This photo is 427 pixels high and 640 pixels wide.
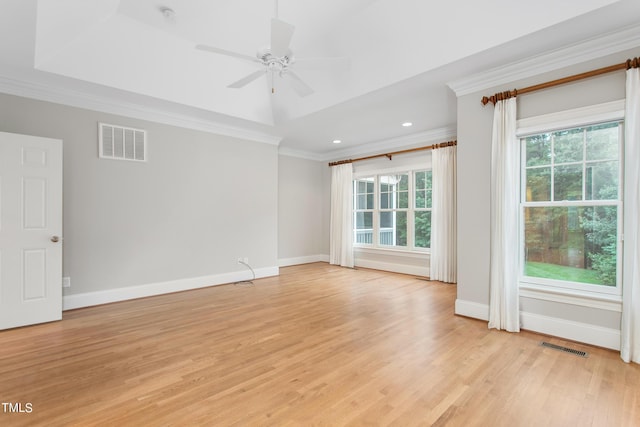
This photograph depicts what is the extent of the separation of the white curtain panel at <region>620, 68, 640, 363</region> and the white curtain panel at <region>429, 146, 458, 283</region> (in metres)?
2.84

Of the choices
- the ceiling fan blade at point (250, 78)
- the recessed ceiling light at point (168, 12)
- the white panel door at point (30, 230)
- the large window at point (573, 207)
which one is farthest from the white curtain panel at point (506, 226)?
the white panel door at point (30, 230)

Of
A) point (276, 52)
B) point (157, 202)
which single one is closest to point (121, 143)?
point (157, 202)

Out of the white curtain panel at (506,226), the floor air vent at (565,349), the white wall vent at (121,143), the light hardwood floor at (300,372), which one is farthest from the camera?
the white wall vent at (121,143)

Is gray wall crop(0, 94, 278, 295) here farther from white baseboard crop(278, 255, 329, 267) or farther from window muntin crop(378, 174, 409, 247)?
window muntin crop(378, 174, 409, 247)

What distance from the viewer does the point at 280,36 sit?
259 centimetres

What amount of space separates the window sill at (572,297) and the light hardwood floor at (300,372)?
0.39 metres

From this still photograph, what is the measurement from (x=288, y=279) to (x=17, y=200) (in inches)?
156

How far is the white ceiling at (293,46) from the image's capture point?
2705 mm

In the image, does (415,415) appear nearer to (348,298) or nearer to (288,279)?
(348,298)

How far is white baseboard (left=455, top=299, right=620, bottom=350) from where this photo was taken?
9.04ft

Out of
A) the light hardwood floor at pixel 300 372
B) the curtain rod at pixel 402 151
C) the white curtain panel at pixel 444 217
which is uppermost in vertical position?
the curtain rod at pixel 402 151

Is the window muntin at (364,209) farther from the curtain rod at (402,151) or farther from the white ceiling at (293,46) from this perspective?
the white ceiling at (293,46)

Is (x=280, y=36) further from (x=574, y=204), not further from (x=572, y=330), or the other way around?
(x=572, y=330)

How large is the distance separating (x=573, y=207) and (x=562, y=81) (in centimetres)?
127
